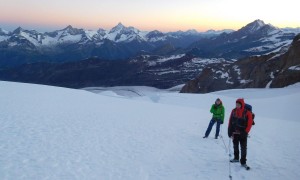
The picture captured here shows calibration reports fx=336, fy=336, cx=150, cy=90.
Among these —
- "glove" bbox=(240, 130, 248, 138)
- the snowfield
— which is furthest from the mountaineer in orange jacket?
the snowfield

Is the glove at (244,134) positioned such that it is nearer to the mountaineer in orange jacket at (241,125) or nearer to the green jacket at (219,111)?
the mountaineer in orange jacket at (241,125)

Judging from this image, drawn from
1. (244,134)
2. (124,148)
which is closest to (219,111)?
(244,134)

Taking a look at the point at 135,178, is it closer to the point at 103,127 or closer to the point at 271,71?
the point at 103,127

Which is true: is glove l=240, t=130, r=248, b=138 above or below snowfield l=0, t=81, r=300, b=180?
above

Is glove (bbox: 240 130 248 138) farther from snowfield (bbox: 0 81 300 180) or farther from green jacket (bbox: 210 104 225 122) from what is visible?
green jacket (bbox: 210 104 225 122)

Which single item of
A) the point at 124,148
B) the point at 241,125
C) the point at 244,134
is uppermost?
the point at 241,125

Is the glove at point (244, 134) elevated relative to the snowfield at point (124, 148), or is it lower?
elevated

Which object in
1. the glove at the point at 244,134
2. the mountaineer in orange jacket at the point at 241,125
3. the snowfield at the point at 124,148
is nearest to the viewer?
the snowfield at the point at 124,148

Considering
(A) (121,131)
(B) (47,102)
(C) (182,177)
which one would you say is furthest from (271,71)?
(C) (182,177)

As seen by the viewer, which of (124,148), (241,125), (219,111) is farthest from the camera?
(219,111)

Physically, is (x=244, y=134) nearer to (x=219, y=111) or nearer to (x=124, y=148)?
(x=219, y=111)

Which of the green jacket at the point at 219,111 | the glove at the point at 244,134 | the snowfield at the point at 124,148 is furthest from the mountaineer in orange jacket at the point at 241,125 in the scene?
the green jacket at the point at 219,111

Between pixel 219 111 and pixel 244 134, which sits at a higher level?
pixel 219 111

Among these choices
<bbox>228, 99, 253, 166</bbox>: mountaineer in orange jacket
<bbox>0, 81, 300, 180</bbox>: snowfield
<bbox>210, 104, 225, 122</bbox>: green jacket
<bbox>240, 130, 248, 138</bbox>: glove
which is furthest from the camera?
<bbox>210, 104, 225, 122</bbox>: green jacket
